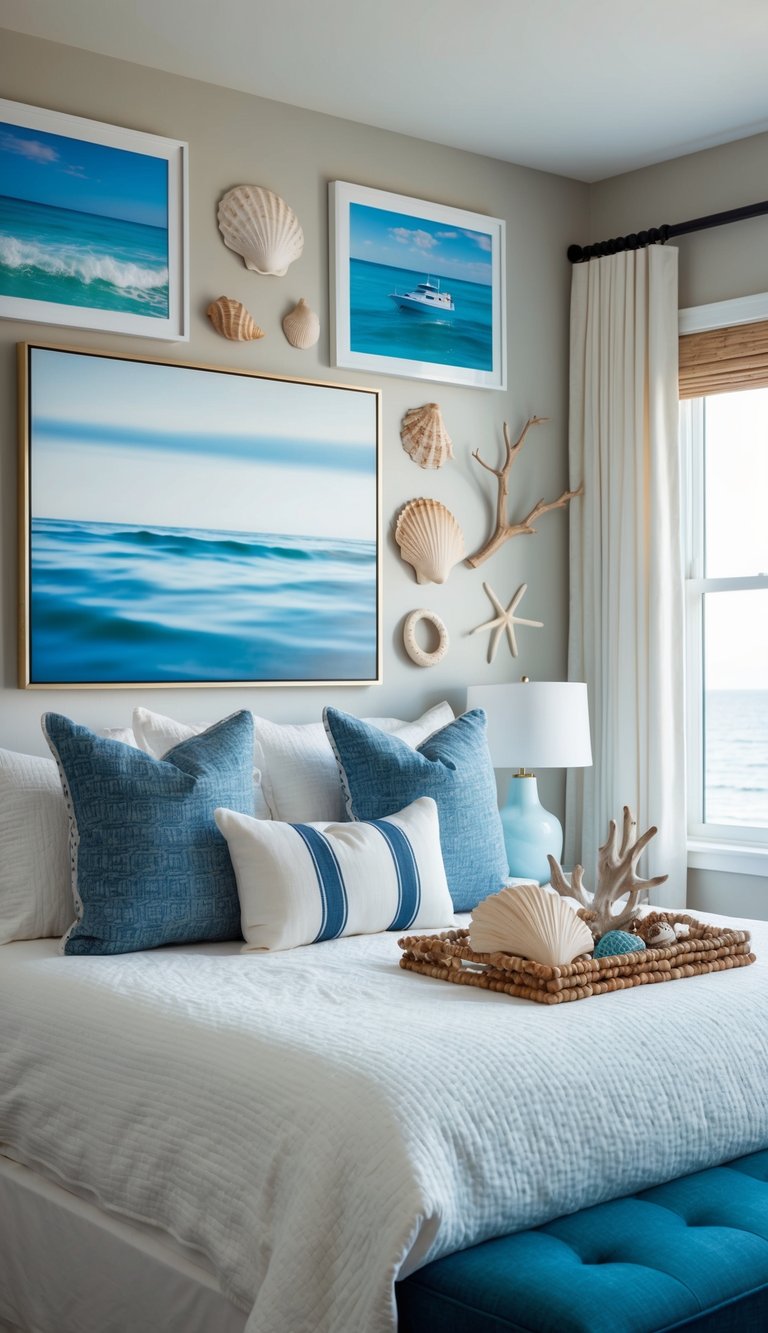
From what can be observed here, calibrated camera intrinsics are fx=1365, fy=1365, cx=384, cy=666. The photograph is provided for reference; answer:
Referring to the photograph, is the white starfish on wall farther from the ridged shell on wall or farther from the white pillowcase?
the ridged shell on wall

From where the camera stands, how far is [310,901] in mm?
2840

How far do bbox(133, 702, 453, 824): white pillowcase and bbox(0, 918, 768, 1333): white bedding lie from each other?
0.81 meters

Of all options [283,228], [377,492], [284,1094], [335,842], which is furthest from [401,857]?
[283,228]

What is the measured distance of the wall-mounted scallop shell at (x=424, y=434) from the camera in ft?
13.5

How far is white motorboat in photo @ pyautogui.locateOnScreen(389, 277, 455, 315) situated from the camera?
4.07 m

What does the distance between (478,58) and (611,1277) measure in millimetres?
3022

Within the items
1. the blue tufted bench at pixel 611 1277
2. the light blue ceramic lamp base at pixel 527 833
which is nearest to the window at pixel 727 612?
the light blue ceramic lamp base at pixel 527 833

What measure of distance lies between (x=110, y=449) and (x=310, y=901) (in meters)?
1.32

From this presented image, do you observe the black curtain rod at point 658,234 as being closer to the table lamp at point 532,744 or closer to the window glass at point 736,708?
the window glass at point 736,708

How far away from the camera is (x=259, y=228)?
3.73 metres

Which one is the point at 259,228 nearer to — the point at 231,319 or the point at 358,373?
the point at 231,319

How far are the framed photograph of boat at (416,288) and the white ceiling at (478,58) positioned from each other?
0.83ft

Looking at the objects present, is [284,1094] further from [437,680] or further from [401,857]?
[437,680]

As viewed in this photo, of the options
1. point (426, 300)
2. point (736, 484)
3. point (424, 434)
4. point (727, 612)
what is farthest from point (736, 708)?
point (426, 300)
